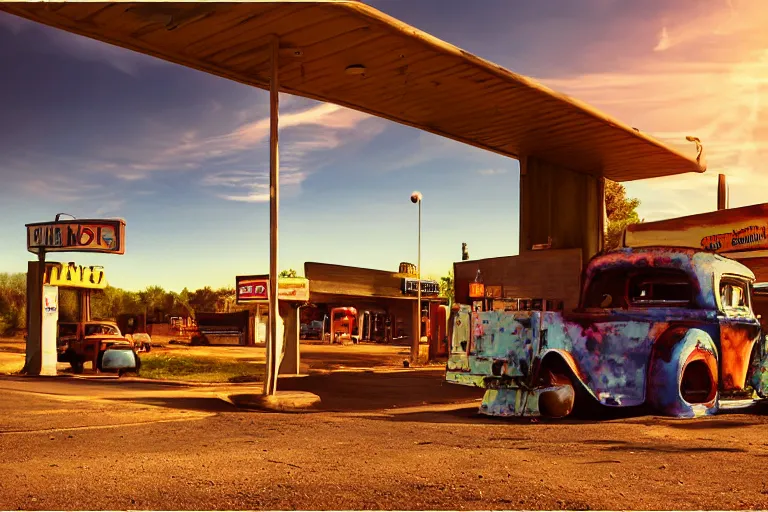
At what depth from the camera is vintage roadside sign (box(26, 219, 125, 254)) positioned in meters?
21.7

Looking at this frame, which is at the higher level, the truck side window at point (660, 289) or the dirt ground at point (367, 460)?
the truck side window at point (660, 289)

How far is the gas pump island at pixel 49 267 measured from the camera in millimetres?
20781

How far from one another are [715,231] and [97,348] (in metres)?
16.5

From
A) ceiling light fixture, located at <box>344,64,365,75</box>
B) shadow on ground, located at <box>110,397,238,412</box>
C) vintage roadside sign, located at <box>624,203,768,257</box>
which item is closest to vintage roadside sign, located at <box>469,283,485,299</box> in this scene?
vintage roadside sign, located at <box>624,203,768,257</box>

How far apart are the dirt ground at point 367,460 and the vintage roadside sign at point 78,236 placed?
1089cm

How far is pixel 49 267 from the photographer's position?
70.6 ft

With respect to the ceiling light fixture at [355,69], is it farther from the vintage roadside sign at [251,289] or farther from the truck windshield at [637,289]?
the vintage roadside sign at [251,289]

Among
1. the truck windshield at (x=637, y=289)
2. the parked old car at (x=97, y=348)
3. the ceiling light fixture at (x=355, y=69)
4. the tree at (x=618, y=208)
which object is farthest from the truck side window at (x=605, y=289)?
the tree at (x=618, y=208)

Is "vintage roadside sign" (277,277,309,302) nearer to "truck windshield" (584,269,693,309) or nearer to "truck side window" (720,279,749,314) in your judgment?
"truck windshield" (584,269,693,309)

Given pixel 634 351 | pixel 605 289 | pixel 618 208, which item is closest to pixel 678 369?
pixel 634 351

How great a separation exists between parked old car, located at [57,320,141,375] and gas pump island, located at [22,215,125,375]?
1.42 m

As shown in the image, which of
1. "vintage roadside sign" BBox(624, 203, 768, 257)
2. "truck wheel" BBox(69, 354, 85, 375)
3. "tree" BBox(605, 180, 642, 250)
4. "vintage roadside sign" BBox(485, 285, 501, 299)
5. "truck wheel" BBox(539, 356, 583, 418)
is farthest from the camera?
"tree" BBox(605, 180, 642, 250)

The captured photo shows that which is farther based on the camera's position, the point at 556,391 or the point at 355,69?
the point at 355,69

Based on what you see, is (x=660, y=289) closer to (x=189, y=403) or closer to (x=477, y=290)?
(x=189, y=403)
